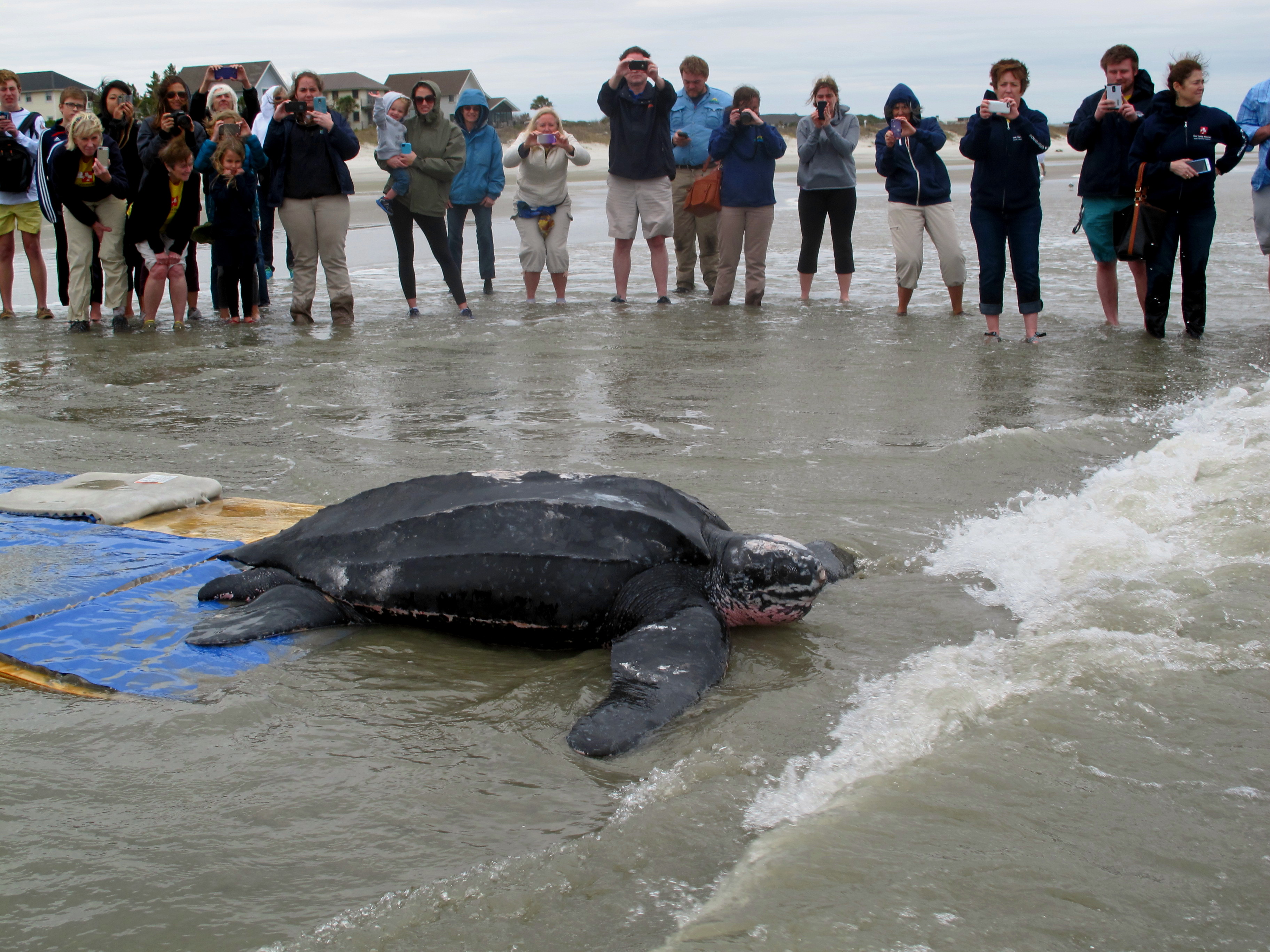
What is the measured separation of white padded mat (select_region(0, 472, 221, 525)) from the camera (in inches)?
122

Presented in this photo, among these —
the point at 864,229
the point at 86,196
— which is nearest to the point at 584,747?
the point at 86,196

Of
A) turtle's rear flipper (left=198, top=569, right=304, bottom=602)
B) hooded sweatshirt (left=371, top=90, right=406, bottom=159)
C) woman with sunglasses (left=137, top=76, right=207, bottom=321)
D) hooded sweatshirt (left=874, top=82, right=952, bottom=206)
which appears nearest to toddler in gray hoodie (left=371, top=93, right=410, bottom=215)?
hooded sweatshirt (left=371, top=90, right=406, bottom=159)

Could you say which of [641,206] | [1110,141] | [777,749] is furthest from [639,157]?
[777,749]

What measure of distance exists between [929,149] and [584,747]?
608 cm

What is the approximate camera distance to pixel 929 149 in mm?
6867

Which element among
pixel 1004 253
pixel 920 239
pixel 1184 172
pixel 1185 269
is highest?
pixel 1184 172

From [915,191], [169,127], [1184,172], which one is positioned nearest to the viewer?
[1184,172]

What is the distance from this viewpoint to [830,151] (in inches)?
298

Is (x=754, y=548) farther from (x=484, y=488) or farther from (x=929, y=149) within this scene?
(x=929, y=149)

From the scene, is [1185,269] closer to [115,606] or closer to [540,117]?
[540,117]

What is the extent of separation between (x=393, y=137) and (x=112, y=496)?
4.71 meters

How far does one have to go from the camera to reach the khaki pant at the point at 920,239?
23.0ft

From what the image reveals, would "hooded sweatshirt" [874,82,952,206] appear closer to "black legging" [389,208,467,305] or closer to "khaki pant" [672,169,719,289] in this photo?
"khaki pant" [672,169,719,289]

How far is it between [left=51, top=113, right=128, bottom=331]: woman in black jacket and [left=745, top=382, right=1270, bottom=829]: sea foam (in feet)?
20.0
